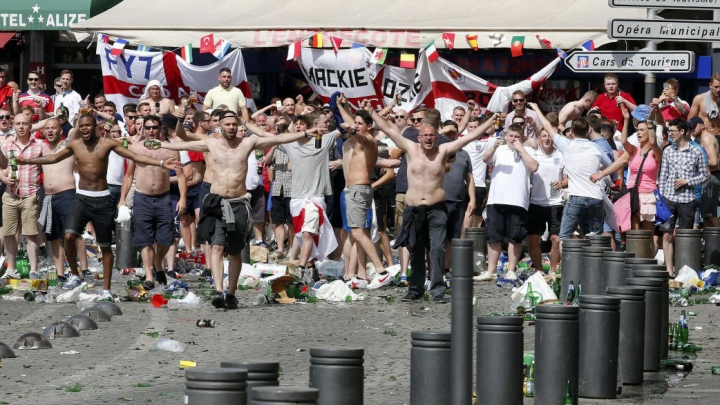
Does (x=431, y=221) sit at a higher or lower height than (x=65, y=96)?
lower

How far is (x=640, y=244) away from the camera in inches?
615

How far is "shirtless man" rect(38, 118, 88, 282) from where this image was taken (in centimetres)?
1650

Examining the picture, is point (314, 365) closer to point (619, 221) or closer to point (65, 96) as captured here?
point (619, 221)

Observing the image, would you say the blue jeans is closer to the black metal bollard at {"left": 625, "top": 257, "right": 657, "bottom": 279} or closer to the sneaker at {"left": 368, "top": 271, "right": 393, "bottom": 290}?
the sneaker at {"left": 368, "top": 271, "right": 393, "bottom": 290}

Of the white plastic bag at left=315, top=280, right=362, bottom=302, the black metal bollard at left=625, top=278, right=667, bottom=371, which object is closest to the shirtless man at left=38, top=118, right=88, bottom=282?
the white plastic bag at left=315, top=280, right=362, bottom=302

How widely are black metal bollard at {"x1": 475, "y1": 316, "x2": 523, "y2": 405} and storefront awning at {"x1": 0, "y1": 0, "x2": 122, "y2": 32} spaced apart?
63.6 feet

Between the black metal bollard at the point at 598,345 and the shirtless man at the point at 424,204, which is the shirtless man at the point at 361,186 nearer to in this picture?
the shirtless man at the point at 424,204

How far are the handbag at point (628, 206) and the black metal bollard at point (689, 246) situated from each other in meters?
0.83

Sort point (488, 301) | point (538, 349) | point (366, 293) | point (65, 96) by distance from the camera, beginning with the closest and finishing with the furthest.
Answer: point (538, 349), point (488, 301), point (366, 293), point (65, 96)

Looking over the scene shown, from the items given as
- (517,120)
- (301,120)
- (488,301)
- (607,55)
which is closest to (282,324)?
(488,301)

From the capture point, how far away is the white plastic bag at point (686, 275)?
52.6ft

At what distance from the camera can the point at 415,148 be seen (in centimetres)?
1502

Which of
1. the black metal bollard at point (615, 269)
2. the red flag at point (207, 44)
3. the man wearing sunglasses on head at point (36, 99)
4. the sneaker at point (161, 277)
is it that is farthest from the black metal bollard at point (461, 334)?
the red flag at point (207, 44)

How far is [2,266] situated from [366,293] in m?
4.52
